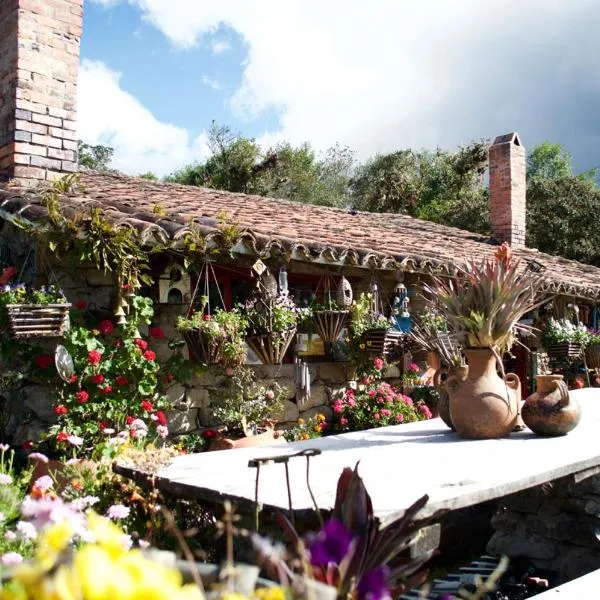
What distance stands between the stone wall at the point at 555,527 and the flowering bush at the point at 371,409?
60.1 inches

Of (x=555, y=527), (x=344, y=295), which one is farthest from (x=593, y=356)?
(x=555, y=527)

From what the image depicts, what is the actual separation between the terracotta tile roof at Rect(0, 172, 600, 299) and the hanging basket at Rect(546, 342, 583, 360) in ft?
2.45

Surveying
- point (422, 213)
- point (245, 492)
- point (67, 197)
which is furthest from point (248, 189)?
point (245, 492)

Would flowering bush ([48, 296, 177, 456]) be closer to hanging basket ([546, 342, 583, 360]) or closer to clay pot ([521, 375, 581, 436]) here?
clay pot ([521, 375, 581, 436])

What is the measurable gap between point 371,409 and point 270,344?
1.47m

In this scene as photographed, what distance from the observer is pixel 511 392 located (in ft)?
14.2

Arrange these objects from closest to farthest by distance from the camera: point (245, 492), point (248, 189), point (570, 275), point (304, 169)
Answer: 1. point (245, 492)
2. point (570, 275)
3. point (248, 189)
4. point (304, 169)

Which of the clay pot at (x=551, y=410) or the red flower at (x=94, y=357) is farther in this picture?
the red flower at (x=94, y=357)

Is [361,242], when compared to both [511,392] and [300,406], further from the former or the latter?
[511,392]

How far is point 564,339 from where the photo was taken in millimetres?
9039

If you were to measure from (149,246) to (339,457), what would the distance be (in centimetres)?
245

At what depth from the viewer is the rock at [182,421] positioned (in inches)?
214

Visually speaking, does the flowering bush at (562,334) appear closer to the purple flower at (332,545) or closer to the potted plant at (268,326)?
the potted plant at (268,326)

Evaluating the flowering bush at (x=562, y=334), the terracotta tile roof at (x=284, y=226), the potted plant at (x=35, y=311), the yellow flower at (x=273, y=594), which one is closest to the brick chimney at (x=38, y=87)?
the terracotta tile roof at (x=284, y=226)
